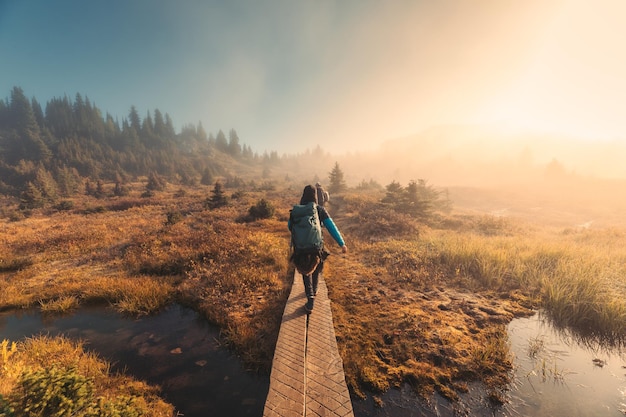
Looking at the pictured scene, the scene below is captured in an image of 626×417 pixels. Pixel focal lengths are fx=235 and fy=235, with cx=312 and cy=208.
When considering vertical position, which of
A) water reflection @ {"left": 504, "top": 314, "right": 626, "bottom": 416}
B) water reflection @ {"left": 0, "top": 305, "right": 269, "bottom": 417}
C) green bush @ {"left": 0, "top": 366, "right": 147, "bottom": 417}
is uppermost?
green bush @ {"left": 0, "top": 366, "right": 147, "bottom": 417}

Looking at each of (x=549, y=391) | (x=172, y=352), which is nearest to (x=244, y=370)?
(x=172, y=352)

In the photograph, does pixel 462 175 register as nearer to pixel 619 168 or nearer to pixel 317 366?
Answer: pixel 619 168

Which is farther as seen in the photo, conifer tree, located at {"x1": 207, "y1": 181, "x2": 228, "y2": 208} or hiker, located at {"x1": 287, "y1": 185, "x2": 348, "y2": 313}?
conifer tree, located at {"x1": 207, "y1": 181, "x2": 228, "y2": 208}

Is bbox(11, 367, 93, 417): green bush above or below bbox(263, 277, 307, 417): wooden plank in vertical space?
above

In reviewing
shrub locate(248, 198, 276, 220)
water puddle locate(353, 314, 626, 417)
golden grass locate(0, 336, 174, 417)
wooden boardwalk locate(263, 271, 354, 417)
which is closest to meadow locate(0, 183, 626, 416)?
golden grass locate(0, 336, 174, 417)

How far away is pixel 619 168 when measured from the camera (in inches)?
→ 3959

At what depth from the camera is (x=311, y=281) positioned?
5.77 m

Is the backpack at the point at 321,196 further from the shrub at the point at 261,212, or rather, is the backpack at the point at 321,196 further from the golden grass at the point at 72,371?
the shrub at the point at 261,212

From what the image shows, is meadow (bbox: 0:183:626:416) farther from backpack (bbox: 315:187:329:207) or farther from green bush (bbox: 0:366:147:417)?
backpack (bbox: 315:187:329:207)

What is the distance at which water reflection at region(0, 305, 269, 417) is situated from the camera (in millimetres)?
3906

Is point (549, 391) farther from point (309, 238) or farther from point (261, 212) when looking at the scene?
point (261, 212)

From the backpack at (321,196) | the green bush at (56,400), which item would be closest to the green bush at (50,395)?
the green bush at (56,400)

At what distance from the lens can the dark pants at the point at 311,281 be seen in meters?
5.55

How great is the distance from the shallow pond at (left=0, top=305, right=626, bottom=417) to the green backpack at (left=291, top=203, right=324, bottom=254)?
2528 millimetres
